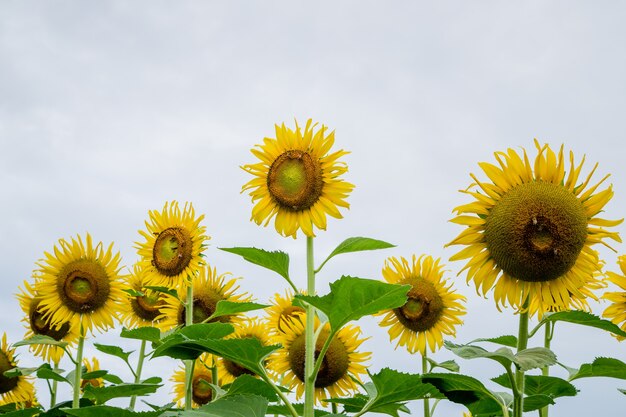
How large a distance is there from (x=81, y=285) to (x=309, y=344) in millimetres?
3677

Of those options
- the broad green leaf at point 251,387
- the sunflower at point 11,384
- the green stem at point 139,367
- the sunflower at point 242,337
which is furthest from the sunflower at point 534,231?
the sunflower at point 11,384

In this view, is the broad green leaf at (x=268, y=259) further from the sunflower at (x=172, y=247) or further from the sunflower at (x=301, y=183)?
the sunflower at (x=172, y=247)

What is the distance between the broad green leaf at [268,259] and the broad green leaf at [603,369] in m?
1.60

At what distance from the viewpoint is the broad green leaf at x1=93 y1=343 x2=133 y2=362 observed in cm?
545

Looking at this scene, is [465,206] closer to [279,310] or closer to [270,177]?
[270,177]

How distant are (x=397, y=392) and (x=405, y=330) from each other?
114 inches

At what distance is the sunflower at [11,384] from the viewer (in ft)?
24.4

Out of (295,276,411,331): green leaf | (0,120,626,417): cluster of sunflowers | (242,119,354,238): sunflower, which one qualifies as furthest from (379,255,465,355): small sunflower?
(295,276,411,331): green leaf

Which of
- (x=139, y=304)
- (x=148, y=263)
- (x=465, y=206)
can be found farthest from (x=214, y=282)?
(x=465, y=206)

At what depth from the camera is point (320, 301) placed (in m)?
2.88

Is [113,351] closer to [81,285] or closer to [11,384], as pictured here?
[81,285]

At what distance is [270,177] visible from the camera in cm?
495

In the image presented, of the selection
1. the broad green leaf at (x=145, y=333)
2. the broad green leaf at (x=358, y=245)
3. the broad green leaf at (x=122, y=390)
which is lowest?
the broad green leaf at (x=122, y=390)

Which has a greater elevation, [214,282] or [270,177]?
[270,177]
